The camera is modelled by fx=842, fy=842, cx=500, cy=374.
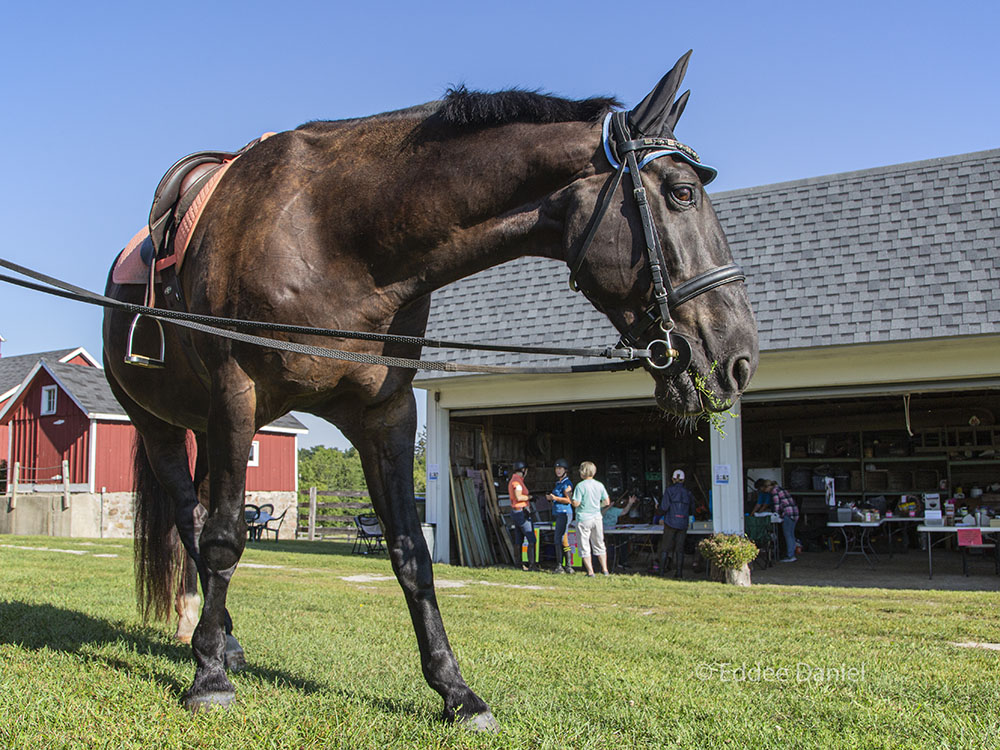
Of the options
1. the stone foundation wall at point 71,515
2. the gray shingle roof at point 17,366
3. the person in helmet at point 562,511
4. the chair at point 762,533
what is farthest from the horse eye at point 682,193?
the gray shingle roof at point 17,366

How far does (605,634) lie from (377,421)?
316 centimetres

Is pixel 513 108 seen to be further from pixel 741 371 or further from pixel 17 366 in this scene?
pixel 17 366

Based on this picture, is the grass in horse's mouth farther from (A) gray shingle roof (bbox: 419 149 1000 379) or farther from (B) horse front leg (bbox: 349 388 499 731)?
(A) gray shingle roof (bbox: 419 149 1000 379)

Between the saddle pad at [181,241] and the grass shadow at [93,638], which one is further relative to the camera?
the grass shadow at [93,638]

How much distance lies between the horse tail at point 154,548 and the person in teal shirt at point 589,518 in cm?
855


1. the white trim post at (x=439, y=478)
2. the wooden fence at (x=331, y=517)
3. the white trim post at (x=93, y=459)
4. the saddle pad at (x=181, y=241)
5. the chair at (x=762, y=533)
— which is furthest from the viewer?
the white trim post at (x=93, y=459)

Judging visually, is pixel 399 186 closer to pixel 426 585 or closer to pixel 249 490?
pixel 426 585

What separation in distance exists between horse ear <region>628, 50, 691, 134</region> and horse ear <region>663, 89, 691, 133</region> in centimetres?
5

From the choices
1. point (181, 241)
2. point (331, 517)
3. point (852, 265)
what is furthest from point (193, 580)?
point (331, 517)

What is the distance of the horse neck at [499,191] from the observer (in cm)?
319

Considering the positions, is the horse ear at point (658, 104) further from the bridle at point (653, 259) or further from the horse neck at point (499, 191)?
the horse neck at point (499, 191)

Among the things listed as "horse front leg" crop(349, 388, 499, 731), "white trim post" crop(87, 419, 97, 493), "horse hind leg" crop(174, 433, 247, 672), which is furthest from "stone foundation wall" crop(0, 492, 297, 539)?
"horse front leg" crop(349, 388, 499, 731)

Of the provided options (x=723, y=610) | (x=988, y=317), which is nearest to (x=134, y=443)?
(x=723, y=610)

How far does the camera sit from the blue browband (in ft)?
10.2
